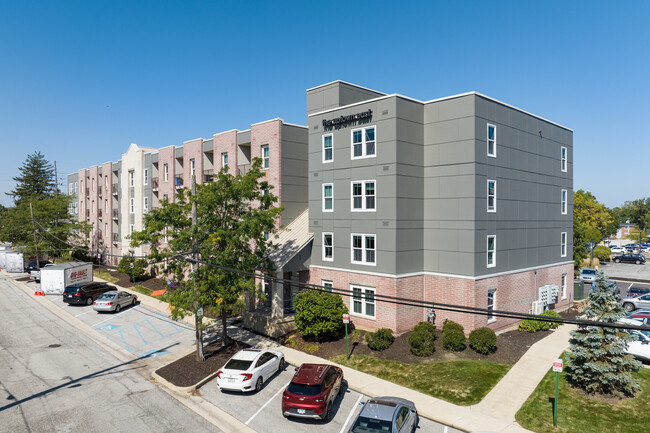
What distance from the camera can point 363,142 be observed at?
87.8 feet

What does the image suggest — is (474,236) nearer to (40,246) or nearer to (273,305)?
(273,305)

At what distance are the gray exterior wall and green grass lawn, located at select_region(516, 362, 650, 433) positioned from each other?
8639 millimetres

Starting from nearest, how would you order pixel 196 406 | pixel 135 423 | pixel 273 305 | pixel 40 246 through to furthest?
pixel 135 423
pixel 196 406
pixel 273 305
pixel 40 246

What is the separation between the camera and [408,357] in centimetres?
2180

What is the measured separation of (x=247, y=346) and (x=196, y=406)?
7388mm

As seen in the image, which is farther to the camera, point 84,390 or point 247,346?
point 247,346

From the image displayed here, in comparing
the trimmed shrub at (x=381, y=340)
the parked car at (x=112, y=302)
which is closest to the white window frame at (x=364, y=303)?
the trimmed shrub at (x=381, y=340)

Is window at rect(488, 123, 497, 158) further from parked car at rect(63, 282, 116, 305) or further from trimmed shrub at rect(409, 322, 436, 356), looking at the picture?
parked car at rect(63, 282, 116, 305)

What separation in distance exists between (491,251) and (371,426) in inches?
646

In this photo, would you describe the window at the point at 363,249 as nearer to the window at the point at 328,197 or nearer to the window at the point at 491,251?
the window at the point at 328,197

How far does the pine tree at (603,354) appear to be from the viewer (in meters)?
17.0

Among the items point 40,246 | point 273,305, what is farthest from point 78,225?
point 273,305

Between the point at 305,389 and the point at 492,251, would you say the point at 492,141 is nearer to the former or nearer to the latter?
the point at 492,251

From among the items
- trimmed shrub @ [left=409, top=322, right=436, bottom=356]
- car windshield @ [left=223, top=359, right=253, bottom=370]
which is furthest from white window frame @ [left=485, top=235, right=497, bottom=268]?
car windshield @ [left=223, top=359, right=253, bottom=370]
